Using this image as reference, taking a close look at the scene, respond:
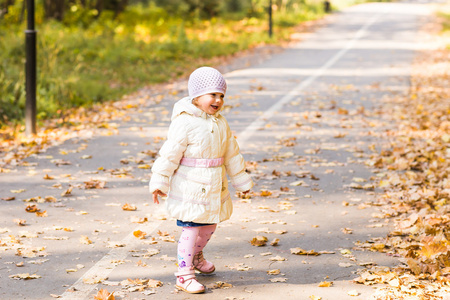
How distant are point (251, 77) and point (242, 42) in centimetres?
833

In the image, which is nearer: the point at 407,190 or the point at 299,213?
the point at 299,213

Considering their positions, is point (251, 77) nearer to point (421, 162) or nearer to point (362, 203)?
point (421, 162)

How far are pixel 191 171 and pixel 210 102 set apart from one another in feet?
1.61

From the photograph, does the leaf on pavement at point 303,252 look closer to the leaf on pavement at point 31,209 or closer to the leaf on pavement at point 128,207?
the leaf on pavement at point 128,207

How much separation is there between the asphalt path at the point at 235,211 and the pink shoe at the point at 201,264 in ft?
0.19

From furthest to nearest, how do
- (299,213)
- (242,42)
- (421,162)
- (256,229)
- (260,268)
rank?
(242,42)
(421,162)
(299,213)
(256,229)
(260,268)

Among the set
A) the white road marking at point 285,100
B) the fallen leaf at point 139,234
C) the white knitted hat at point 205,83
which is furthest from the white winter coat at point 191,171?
the white road marking at point 285,100

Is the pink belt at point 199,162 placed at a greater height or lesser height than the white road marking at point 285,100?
greater

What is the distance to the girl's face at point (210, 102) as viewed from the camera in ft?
14.4

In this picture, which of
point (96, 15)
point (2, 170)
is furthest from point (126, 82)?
point (96, 15)

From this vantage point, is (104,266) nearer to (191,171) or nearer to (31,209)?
(191,171)

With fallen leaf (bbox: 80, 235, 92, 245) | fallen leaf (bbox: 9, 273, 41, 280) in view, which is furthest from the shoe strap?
fallen leaf (bbox: 80, 235, 92, 245)

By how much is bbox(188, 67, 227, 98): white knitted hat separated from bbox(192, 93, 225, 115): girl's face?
36 millimetres

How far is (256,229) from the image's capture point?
19.2 feet
